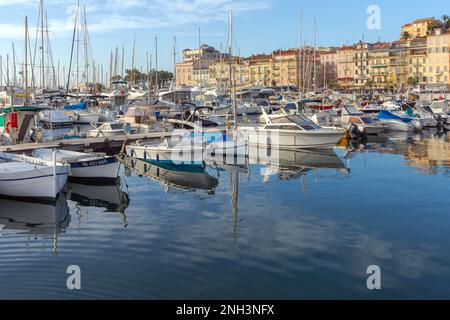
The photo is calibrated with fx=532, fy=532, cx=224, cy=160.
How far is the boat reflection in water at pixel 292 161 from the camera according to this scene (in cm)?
2458

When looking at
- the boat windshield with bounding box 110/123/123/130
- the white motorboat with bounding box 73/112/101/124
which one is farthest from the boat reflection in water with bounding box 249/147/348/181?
the white motorboat with bounding box 73/112/101/124

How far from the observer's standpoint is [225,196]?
63.4 ft

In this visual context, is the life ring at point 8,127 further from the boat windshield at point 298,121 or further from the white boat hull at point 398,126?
the white boat hull at point 398,126

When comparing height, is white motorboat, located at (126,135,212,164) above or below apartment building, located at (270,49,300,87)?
below

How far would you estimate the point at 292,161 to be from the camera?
1095 inches

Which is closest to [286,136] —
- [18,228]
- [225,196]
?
[225,196]

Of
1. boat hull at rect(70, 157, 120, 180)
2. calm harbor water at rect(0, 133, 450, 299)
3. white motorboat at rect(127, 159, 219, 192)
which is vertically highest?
boat hull at rect(70, 157, 120, 180)

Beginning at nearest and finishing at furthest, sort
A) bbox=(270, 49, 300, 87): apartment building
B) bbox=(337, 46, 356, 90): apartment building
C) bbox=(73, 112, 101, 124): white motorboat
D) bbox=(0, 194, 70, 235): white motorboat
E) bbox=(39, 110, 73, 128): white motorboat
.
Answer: bbox=(0, 194, 70, 235): white motorboat < bbox=(39, 110, 73, 128): white motorboat < bbox=(73, 112, 101, 124): white motorboat < bbox=(337, 46, 356, 90): apartment building < bbox=(270, 49, 300, 87): apartment building

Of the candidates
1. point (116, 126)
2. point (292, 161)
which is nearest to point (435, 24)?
point (116, 126)

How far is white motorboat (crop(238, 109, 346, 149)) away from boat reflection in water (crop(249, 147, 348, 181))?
1.66 ft

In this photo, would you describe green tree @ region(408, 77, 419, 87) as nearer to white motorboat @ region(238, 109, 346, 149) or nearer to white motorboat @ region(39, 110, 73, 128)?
white motorboat @ region(39, 110, 73, 128)

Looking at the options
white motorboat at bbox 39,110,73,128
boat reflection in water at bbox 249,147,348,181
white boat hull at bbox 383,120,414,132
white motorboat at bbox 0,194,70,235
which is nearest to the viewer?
white motorboat at bbox 0,194,70,235

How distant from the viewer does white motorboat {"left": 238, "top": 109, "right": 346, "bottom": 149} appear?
31031 mm
